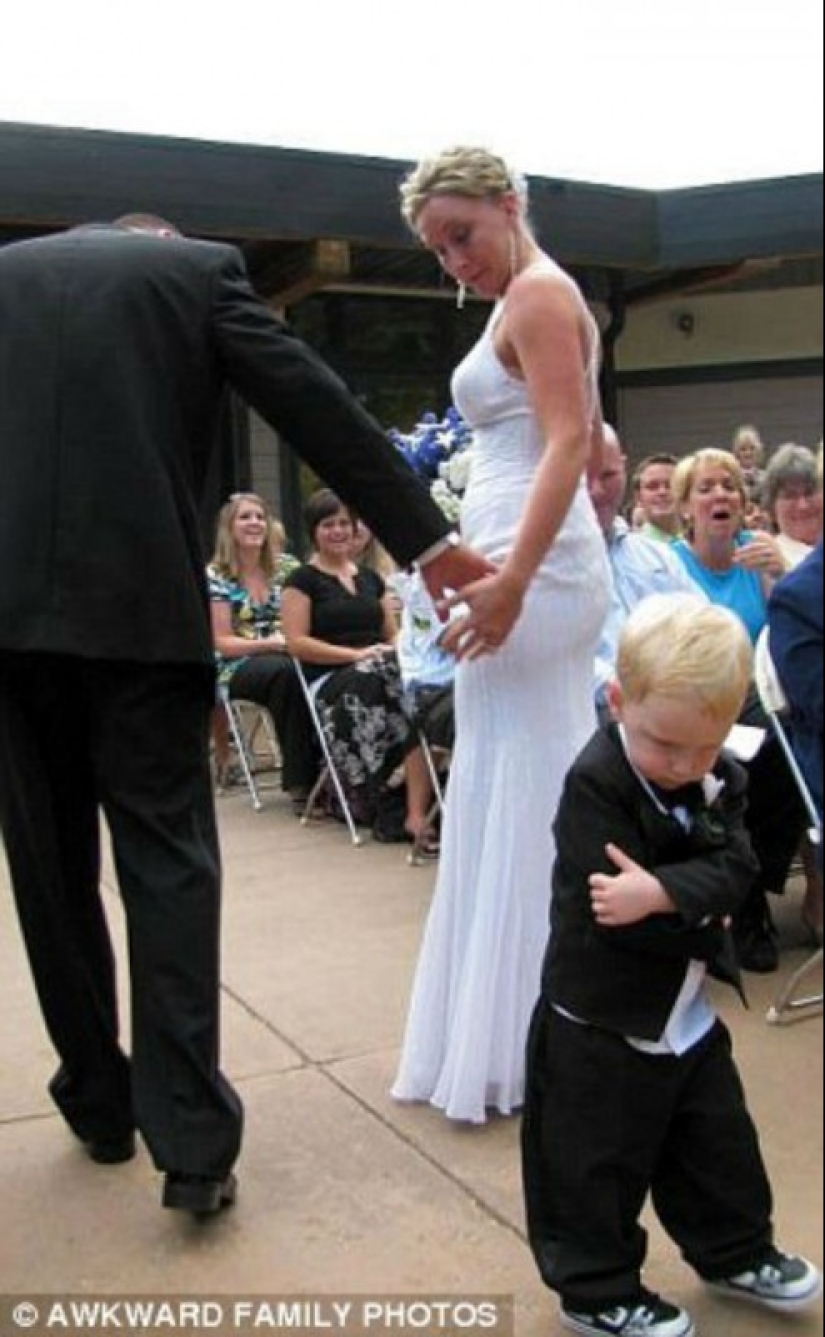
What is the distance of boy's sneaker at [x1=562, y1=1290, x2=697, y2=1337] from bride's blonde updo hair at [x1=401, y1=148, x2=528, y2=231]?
5.69ft

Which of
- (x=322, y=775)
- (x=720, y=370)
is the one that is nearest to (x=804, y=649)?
(x=720, y=370)

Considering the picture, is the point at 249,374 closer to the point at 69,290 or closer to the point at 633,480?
the point at 69,290

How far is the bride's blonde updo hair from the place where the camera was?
7.91 ft

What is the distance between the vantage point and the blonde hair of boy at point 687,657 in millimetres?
1908

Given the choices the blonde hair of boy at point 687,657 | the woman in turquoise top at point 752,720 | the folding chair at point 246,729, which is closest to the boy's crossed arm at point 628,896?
the blonde hair of boy at point 687,657

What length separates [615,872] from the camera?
2025mm

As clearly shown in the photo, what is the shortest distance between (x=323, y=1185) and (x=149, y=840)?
72 cm

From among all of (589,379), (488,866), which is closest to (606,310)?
(589,379)

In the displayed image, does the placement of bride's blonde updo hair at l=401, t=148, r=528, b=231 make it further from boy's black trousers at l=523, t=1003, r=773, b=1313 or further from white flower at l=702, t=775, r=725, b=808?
boy's black trousers at l=523, t=1003, r=773, b=1313

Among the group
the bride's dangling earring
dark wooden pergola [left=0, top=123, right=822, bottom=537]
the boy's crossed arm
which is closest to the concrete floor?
the boy's crossed arm

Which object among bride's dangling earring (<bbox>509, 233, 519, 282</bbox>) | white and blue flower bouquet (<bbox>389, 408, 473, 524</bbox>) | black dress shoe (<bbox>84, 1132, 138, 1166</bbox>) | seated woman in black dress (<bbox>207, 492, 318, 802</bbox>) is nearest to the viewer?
bride's dangling earring (<bbox>509, 233, 519, 282</bbox>)

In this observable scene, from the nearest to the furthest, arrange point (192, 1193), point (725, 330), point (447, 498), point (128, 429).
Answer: point (725, 330), point (128, 429), point (192, 1193), point (447, 498)

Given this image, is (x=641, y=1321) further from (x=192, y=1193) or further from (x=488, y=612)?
(x=488, y=612)

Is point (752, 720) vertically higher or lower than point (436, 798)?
higher
